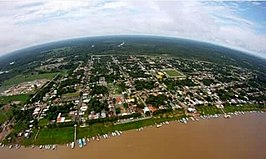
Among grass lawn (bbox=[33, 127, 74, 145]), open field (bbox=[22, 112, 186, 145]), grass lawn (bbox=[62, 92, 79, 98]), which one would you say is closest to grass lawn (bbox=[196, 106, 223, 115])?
open field (bbox=[22, 112, 186, 145])

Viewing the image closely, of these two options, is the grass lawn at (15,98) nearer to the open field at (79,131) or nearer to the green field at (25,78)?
the green field at (25,78)

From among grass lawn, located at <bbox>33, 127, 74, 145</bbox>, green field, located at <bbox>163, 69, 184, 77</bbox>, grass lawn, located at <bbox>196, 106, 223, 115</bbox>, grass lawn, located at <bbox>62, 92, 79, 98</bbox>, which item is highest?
grass lawn, located at <bbox>62, 92, 79, 98</bbox>

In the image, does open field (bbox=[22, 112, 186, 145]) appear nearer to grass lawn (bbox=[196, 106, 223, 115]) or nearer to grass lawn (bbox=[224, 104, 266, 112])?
grass lawn (bbox=[196, 106, 223, 115])

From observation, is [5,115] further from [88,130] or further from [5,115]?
[88,130]

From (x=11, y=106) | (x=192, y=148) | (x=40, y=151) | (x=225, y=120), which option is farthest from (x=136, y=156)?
(x=11, y=106)

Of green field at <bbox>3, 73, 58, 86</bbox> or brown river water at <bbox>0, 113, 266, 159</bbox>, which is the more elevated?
green field at <bbox>3, 73, 58, 86</bbox>

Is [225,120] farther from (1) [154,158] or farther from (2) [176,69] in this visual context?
(2) [176,69]

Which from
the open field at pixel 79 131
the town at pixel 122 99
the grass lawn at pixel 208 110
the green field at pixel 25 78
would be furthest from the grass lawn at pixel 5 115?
the grass lawn at pixel 208 110

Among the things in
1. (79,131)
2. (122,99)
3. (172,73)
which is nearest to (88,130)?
(79,131)

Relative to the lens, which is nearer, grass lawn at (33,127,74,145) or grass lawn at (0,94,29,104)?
grass lawn at (33,127,74,145)
